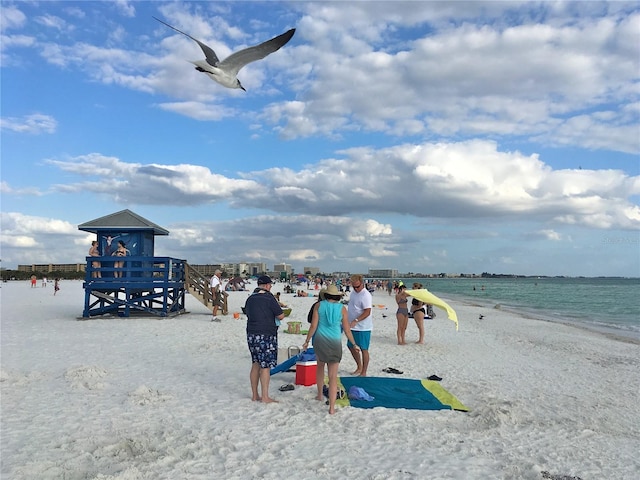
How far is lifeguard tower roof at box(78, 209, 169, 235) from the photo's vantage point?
1594 centimetres

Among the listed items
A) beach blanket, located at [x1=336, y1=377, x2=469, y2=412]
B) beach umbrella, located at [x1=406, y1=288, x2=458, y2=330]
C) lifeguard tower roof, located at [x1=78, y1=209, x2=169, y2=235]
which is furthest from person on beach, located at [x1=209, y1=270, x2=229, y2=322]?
beach blanket, located at [x1=336, y1=377, x2=469, y2=412]

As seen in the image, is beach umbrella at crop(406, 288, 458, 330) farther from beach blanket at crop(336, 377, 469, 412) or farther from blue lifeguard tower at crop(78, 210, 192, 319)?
blue lifeguard tower at crop(78, 210, 192, 319)

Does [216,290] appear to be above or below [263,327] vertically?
above

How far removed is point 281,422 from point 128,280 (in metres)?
11.6

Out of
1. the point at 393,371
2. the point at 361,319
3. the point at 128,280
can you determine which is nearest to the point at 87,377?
the point at 361,319

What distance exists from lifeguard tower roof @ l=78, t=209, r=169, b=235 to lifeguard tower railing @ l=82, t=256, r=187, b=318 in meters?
1.04

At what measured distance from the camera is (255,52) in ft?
25.8

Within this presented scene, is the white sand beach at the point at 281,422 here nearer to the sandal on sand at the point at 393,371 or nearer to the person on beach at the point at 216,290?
the sandal on sand at the point at 393,371

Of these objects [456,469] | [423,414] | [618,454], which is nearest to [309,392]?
[423,414]

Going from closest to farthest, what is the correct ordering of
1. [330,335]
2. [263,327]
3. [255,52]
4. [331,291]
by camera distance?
[330,335] → [263,327] → [331,291] → [255,52]

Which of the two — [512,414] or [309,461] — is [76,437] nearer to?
[309,461]

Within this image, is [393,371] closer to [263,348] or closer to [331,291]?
[331,291]

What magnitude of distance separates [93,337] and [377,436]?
9219 millimetres

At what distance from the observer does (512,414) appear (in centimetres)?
625
